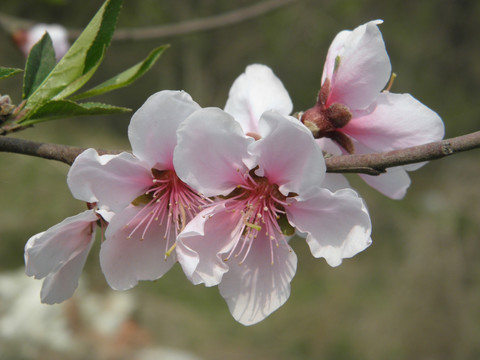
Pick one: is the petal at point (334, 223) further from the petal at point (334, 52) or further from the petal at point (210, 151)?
the petal at point (334, 52)

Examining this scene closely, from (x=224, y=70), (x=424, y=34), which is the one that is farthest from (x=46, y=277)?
(x=224, y=70)

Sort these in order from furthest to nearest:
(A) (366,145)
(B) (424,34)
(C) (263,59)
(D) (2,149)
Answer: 1. (C) (263,59)
2. (B) (424,34)
3. (A) (366,145)
4. (D) (2,149)

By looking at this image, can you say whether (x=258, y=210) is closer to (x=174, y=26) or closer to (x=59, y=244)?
(x=59, y=244)

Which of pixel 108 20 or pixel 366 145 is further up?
pixel 108 20

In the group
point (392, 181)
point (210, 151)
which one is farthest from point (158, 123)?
point (392, 181)

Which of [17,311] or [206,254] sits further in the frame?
[17,311]

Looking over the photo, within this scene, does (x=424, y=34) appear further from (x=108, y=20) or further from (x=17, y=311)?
(x=108, y=20)

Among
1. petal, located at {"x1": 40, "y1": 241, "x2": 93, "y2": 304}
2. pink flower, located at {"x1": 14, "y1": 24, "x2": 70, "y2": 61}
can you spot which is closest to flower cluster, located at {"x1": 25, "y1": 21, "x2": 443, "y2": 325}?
petal, located at {"x1": 40, "y1": 241, "x2": 93, "y2": 304}
